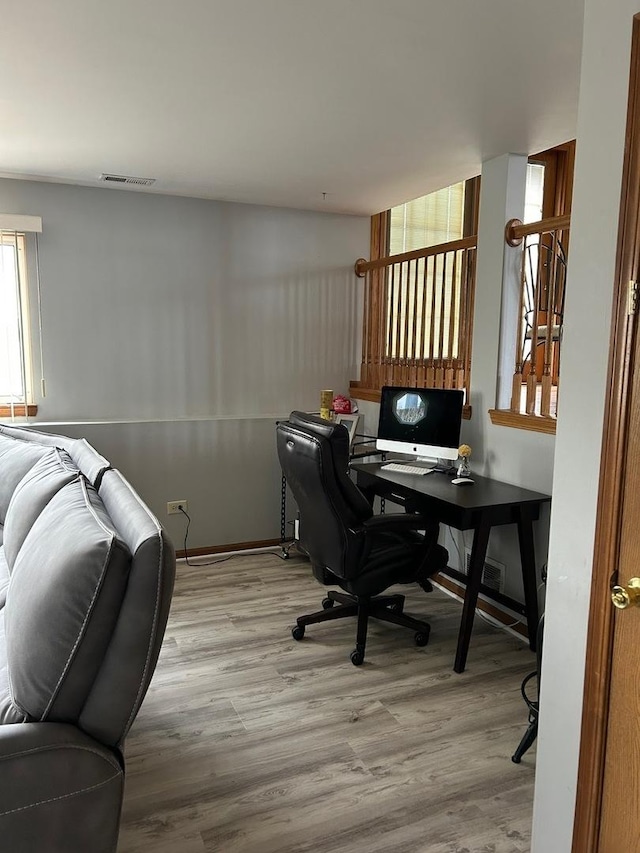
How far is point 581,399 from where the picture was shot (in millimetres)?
1416

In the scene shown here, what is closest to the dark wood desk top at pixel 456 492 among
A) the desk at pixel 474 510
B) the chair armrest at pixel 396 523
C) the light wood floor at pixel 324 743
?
the desk at pixel 474 510

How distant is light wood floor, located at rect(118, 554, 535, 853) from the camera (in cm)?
192

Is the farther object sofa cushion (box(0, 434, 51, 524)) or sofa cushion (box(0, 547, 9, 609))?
sofa cushion (box(0, 434, 51, 524))

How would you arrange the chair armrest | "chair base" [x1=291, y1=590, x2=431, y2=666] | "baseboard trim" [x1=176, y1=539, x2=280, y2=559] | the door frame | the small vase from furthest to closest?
"baseboard trim" [x1=176, y1=539, x2=280, y2=559] < the small vase < "chair base" [x1=291, y1=590, x2=431, y2=666] < the chair armrest < the door frame

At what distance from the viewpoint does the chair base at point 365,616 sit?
9.69ft

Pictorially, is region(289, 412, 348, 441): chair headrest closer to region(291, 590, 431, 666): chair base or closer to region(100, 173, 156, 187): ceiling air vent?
region(291, 590, 431, 666): chair base

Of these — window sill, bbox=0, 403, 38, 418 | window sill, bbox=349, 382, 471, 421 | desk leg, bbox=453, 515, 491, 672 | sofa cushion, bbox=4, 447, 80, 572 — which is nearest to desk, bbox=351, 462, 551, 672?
desk leg, bbox=453, 515, 491, 672

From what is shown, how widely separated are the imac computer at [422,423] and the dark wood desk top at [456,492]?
6.0 inches

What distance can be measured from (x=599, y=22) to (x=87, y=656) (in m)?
1.70

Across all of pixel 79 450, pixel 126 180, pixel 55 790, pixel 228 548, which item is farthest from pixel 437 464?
pixel 55 790

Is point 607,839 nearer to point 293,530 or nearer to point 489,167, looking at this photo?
point 489,167

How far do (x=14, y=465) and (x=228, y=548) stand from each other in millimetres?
1856

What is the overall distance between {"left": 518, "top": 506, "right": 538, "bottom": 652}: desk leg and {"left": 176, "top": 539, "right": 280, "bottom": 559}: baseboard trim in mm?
1936

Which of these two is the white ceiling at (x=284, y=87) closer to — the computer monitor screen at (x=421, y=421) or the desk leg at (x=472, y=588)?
the computer monitor screen at (x=421, y=421)
